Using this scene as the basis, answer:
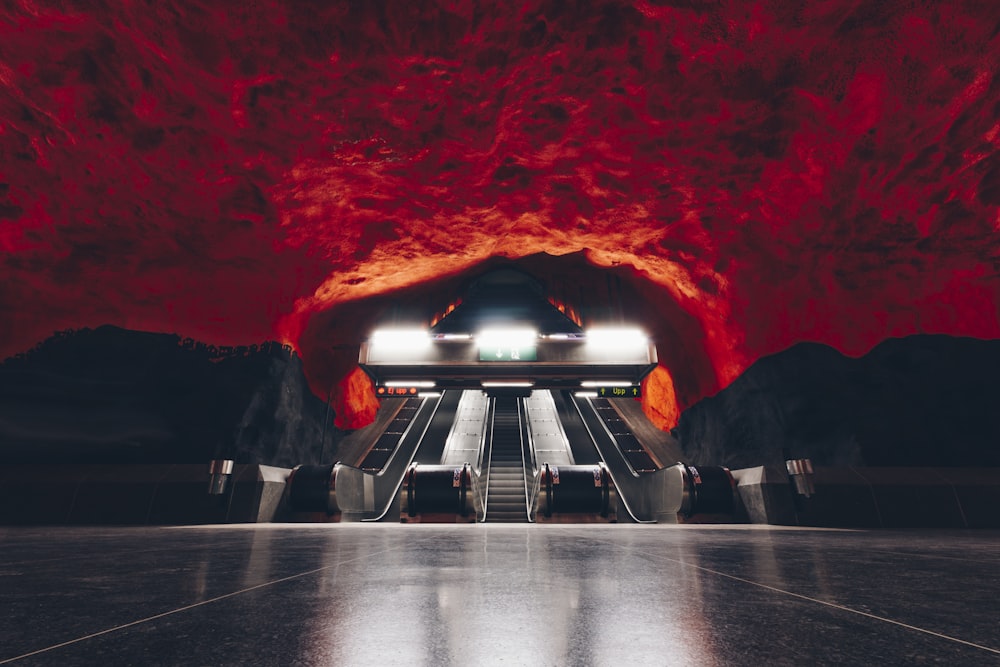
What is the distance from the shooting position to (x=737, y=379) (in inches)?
420

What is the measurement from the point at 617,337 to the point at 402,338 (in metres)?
6.75

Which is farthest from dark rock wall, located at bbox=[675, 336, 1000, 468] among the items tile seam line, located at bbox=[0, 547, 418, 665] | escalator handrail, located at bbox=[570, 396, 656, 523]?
tile seam line, located at bbox=[0, 547, 418, 665]

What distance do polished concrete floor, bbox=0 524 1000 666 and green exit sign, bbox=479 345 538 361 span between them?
1207 cm

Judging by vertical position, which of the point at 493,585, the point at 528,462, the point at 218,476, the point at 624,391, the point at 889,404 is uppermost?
the point at 624,391

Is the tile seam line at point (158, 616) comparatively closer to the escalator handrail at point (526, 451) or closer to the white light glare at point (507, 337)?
the escalator handrail at point (526, 451)

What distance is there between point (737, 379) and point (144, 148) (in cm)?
1179

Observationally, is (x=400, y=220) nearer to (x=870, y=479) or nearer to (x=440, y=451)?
(x=440, y=451)

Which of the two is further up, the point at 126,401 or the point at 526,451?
the point at 126,401

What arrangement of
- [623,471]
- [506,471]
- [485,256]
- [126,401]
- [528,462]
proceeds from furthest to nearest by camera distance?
[528,462], [506,471], [623,471], [485,256], [126,401]

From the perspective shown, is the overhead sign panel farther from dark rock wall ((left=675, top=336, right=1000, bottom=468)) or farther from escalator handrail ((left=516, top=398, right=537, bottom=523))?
dark rock wall ((left=675, top=336, right=1000, bottom=468))

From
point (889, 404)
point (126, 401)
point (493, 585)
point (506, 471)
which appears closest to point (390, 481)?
point (506, 471)

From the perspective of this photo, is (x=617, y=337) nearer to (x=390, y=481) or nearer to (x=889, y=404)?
(x=889, y=404)

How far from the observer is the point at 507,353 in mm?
14758

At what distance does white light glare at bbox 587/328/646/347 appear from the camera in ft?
48.6
